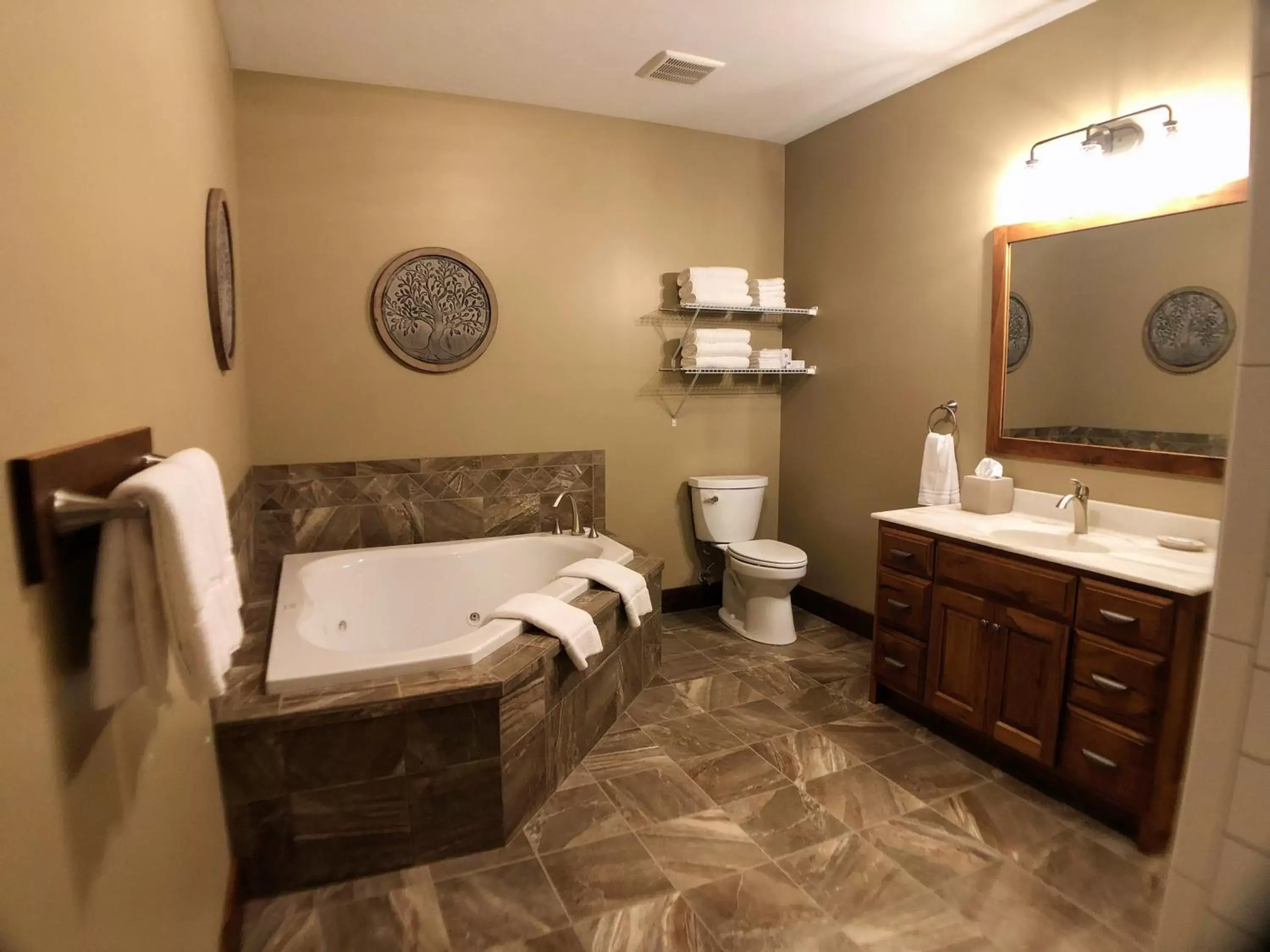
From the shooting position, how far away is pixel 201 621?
0.84 meters

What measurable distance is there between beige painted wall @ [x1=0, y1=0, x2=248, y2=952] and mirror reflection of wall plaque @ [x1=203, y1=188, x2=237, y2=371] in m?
0.39

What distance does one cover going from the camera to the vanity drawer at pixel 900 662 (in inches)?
105

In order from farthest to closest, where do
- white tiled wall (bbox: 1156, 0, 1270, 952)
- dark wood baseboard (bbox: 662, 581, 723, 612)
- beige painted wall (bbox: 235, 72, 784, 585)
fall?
1. dark wood baseboard (bbox: 662, 581, 723, 612)
2. beige painted wall (bbox: 235, 72, 784, 585)
3. white tiled wall (bbox: 1156, 0, 1270, 952)

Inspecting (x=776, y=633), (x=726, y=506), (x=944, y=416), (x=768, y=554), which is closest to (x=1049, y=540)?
(x=944, y=416)

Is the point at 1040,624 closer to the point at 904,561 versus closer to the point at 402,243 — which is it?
the point at 904,561

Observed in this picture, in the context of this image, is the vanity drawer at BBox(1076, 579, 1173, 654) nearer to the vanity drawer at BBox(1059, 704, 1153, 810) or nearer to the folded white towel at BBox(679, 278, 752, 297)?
the vanity drawer at BBox(1059, 704, 1153, 810)

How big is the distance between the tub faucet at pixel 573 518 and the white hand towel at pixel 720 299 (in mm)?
1164

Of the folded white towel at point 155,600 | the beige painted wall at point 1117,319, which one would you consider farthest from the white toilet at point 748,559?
the folded white towel at point 155,600

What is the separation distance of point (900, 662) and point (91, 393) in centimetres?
266

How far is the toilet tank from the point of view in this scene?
373 centimetres

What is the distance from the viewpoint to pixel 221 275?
2174mm

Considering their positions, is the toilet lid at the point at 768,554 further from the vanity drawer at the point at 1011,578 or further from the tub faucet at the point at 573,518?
the vanity drawer at the point at 1011,578

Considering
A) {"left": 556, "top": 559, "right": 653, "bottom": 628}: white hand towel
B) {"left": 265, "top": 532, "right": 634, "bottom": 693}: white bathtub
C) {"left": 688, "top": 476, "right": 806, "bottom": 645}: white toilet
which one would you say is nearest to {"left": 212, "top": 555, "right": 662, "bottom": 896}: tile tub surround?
{"left": 265, "top": 532, "right": 634, "bottom": 693}: white bathtub

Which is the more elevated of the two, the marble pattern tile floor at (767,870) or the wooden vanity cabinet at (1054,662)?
the wooden vanity cabinet at (1054,662)
